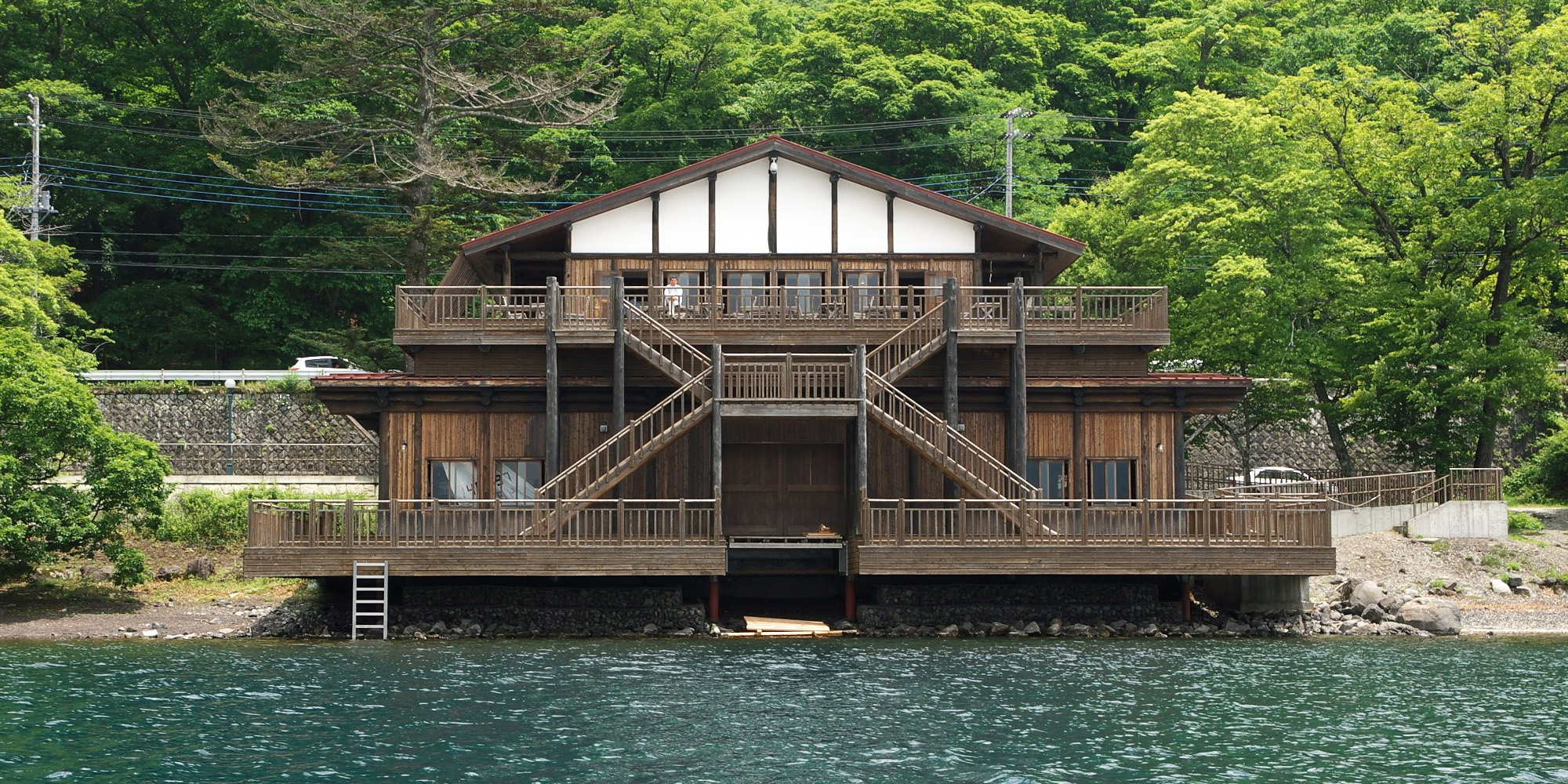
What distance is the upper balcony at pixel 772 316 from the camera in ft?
129

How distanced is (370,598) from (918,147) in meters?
39.4

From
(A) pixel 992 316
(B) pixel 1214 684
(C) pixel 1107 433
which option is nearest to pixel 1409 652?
(B) pixel 1214 684

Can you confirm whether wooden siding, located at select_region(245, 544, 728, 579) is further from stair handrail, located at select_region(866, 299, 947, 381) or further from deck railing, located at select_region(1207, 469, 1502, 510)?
deck railing, located at select_region(1207, 469, 1502, 510)

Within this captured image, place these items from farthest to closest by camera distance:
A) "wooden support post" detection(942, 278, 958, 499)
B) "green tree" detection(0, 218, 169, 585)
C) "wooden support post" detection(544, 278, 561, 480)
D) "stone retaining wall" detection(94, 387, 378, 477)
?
"stone retaining wall" detection(94, 387, 378, 477), "wooden support post" detection(544, 278, 561, 480), "wooden support post" detection(942, 278, 958, 499), "green tree" detection(0, 218, 169, 585)

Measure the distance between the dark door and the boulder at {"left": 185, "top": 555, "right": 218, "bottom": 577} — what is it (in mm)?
13429

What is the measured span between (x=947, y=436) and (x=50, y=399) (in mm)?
20191

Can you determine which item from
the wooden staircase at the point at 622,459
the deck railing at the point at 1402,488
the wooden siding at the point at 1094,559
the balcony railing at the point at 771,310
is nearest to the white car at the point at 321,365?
the balcony railing at the point at 771,310

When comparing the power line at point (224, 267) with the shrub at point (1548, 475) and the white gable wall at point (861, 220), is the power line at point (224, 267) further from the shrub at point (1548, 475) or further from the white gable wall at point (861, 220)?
the shrub at point (1548, 475)

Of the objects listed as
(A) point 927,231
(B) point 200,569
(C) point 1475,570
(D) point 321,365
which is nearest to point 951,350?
(A) point 927,231

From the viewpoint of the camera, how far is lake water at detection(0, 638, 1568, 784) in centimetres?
2197

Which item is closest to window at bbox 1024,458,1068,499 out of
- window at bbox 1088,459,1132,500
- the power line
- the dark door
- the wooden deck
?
window at bbox 1088,459,1132,500

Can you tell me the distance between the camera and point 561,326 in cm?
3909

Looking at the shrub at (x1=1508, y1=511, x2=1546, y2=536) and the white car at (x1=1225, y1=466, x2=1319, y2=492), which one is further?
the white car at (x1=1225, y1=466, x2=1319, y2=492)

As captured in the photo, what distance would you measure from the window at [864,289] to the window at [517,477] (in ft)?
29.2
